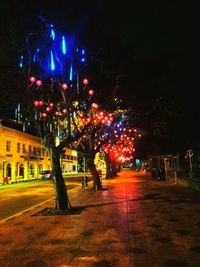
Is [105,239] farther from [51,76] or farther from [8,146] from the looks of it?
[8,146]

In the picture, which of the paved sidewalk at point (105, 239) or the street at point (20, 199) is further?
the street at point (20, 199)

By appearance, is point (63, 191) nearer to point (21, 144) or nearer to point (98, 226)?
point (98, 226)

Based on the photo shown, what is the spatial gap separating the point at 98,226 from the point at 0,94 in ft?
26.8

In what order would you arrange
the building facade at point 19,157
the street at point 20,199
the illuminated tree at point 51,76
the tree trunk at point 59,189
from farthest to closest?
the building facade at point 19,157, the street at point 20,199, the tree trunk at point 59,189, the illuminated tree at point 51,76

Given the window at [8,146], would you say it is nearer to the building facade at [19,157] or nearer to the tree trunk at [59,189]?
the building facade at [19,157]

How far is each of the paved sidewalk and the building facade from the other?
110 feet

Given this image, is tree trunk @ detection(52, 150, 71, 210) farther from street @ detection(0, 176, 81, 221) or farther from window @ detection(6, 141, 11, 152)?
window @ detection(6, 141, 11, 152)

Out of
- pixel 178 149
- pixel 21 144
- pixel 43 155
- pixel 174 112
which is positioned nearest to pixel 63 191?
pixel 174 112

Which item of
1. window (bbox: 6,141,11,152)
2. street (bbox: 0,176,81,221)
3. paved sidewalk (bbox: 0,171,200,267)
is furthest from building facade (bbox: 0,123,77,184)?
paved sidewalk (bbox: 0,171,200,267)

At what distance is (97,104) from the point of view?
19.2m

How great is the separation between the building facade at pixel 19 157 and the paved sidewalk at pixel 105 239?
3344 cm

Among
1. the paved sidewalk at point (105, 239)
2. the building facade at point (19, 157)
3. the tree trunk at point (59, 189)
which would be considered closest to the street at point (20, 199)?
the tree trunk at point (59, 189)

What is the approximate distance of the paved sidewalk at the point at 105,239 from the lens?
7121 mm

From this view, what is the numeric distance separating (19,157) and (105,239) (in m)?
45.4
